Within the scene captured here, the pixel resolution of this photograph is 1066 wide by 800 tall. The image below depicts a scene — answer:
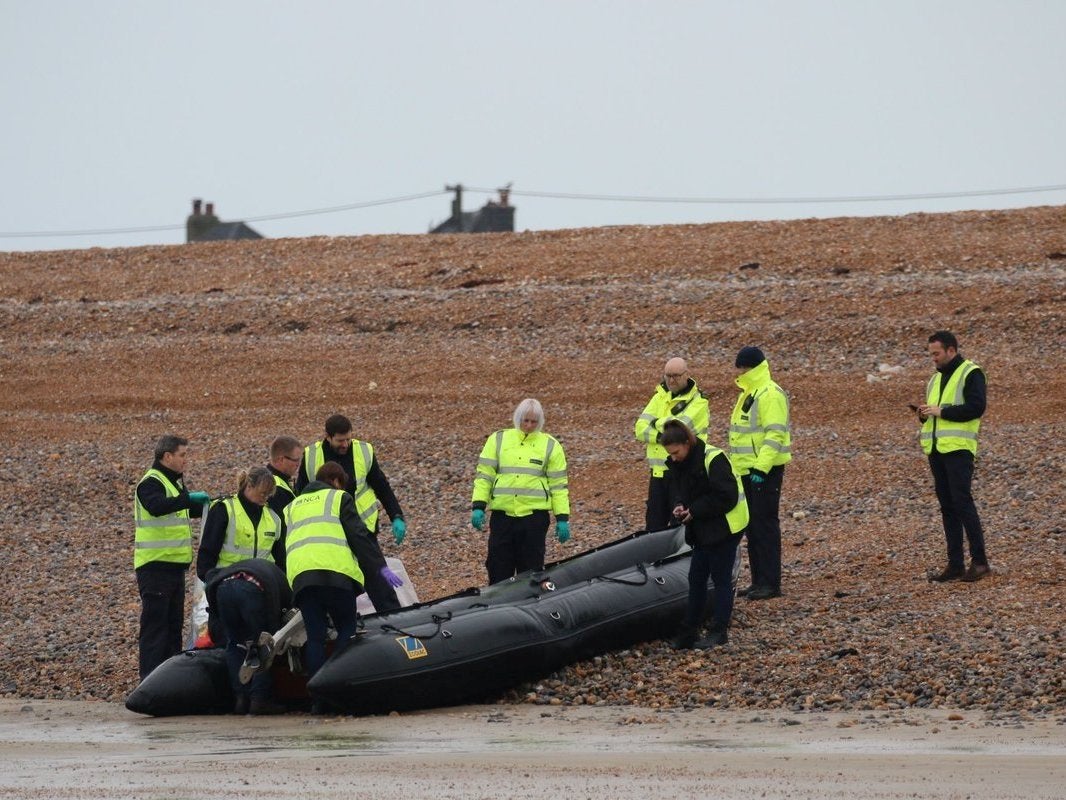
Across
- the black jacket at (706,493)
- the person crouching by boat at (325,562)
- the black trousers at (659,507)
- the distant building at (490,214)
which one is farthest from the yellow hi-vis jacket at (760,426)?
the distant building at (490,214)

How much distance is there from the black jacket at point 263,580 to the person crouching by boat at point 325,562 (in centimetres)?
17

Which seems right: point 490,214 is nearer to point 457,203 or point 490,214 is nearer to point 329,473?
point 457,203

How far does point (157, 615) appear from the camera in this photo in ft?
32.0

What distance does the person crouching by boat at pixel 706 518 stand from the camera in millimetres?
9578

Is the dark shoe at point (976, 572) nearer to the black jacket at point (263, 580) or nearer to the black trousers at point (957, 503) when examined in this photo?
the black trousers at point (957, 503)

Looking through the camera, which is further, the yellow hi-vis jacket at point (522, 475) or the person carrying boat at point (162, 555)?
the yellow hi-vis jacket at point (522, 475)

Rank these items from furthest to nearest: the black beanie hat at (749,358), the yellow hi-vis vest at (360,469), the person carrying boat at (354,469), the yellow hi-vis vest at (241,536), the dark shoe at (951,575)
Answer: the dark shoe at (951,575), the black beanie hat at (749,358), the yellow hi-vis vest at (360,469), the person carrying boat at (354,469), the yellow hi-vis vest at (241,536)

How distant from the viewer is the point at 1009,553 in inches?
454

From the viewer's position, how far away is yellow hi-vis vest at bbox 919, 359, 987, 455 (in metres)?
10.7

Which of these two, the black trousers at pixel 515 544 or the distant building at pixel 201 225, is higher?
the distant building at pixel 201 225

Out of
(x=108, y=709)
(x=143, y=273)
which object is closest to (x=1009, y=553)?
(x=108, y=709)

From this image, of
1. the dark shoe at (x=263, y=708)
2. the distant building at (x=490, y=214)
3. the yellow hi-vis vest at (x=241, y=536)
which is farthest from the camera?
the distant building at (x=490, y=214)

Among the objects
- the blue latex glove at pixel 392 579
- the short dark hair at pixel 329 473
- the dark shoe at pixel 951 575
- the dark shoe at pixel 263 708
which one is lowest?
the dark shoe at pixel 263 708

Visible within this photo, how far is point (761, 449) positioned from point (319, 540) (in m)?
3.35
